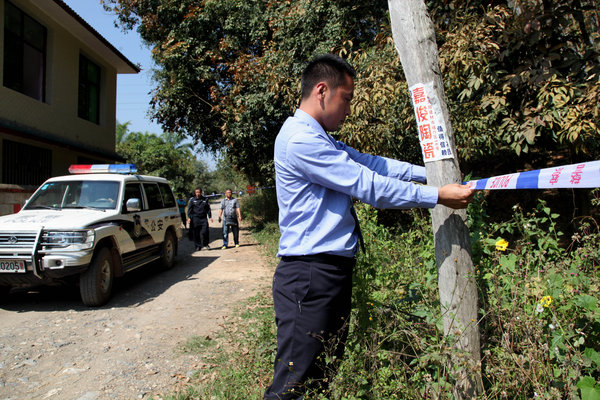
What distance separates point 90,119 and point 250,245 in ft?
25.7

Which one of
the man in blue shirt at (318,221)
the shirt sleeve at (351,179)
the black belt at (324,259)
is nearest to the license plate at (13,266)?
the man in blue shirt at (318,221)

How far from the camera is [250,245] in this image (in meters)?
A: 12.7

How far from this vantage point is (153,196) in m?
8.32

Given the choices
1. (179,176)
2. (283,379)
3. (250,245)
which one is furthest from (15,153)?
(179,176)

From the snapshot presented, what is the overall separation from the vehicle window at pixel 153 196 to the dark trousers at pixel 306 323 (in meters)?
6.59

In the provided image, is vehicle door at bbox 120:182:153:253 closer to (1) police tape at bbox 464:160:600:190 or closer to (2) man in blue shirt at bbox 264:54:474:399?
(2) man in blue shirt at bbox 264:54:474:399

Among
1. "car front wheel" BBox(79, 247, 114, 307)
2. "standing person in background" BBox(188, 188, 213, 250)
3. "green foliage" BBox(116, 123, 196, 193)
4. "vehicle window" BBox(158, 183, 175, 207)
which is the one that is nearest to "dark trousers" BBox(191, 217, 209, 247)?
"standing person in background" BBox(188, 188, 213, 250)

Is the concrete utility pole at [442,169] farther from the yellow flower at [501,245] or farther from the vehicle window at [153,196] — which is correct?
the vehicle window at [153,196]

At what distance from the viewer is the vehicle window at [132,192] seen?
22.7ft

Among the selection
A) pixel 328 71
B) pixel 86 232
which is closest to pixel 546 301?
pixel 328 71

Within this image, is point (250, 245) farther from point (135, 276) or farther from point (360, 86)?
point (360, 86)

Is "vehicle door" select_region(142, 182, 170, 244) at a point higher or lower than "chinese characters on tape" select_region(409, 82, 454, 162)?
lower

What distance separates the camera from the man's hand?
6.24ft

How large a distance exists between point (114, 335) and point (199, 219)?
714 cm
